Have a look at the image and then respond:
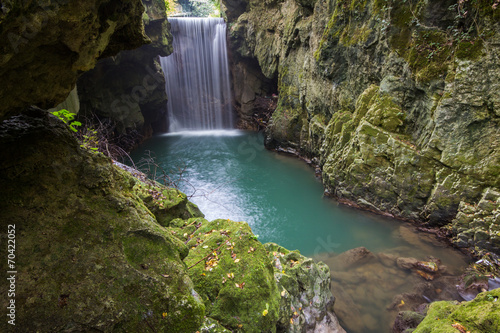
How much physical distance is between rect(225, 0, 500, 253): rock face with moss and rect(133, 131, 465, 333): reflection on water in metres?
0.87

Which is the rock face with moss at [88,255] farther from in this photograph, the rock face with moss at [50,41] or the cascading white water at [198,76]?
the cascading white water at [198,76]

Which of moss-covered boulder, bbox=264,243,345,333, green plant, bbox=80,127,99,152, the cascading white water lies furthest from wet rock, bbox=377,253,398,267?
the cascading white water

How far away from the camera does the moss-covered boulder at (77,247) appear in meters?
1.74

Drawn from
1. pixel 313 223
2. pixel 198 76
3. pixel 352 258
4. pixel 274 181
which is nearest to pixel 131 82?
pixel 198 76

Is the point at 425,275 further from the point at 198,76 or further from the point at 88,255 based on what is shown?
the point at 198,76

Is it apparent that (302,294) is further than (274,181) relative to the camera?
No

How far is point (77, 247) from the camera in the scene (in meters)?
1.92

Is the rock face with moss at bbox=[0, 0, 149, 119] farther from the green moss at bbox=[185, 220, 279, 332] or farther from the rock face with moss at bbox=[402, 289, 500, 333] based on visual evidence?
the rock face with moss at bbox=[402, 289, 500, 333]

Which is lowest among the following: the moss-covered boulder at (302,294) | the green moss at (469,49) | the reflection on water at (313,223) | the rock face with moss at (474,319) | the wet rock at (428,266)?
the reflection on water at (313,223)

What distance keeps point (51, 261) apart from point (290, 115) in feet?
43.8

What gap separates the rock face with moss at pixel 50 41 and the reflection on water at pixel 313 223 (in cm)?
A: 290

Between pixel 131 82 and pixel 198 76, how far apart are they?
5.91 m

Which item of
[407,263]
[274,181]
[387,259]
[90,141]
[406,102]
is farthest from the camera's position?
[274,181]

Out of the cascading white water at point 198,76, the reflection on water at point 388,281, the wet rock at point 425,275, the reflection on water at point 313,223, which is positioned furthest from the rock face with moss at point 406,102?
the cascading white water at point 198,76
